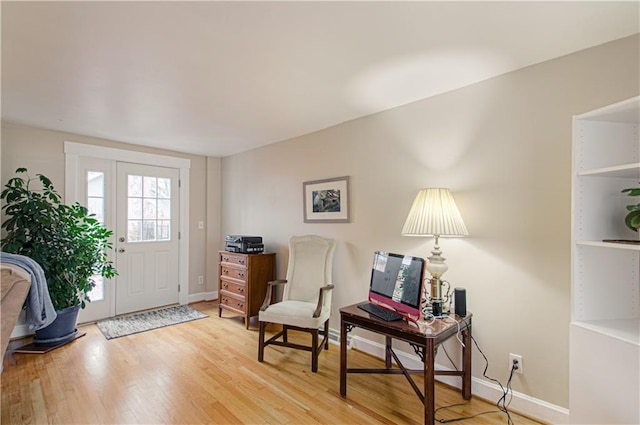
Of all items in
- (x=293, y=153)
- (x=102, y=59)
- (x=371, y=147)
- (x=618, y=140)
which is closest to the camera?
(x=618, y=140)

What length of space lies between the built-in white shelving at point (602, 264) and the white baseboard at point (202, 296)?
452cm

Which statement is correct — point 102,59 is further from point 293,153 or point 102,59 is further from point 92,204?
point 92,204

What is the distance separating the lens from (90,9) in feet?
4.91

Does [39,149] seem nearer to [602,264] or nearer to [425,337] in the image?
[425,337]

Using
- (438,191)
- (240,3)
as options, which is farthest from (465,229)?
(240,3)

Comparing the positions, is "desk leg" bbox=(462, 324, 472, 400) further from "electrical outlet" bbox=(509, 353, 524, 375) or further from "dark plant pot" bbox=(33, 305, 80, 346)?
"dark plant pot" bbox=(33, 305, 80, 346)

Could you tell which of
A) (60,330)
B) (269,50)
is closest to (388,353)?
(269,50)

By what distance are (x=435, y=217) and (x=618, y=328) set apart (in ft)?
3.50

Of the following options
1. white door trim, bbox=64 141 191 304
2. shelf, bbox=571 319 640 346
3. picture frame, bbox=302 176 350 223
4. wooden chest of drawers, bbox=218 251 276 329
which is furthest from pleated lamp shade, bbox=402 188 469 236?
white door trim, bbox=64 141 191 304

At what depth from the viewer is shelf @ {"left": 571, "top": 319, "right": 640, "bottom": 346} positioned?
54.6 inches

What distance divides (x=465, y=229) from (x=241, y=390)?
2010 millimetres

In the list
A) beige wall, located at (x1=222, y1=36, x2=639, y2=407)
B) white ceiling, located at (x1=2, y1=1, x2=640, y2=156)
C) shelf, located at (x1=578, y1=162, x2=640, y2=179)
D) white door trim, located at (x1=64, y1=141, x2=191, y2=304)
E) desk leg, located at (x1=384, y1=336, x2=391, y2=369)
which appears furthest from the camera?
white door trim, located at (x1=64, y1=141, x2=191, y2=304)

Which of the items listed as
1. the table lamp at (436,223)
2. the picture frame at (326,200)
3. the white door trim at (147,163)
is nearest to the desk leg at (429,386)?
the table lamp at (436,223)

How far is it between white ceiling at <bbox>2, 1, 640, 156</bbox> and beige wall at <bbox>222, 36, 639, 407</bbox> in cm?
16
